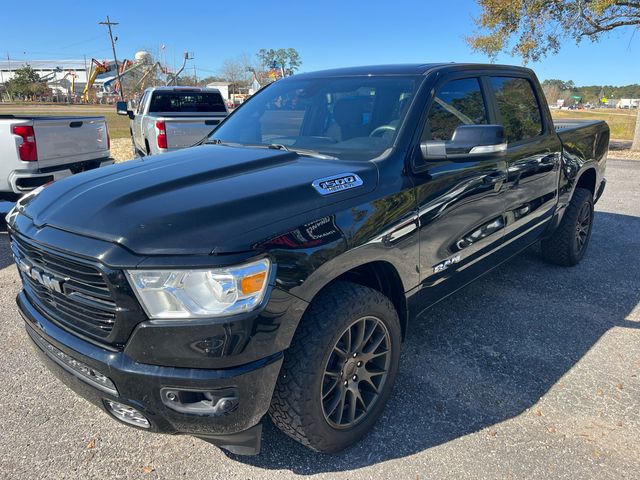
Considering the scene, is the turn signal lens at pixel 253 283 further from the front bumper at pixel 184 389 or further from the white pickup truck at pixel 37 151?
the white pickup truck at pixel 37 151

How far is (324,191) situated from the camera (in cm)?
224

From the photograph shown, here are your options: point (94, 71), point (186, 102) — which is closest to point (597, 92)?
point (94, 71)

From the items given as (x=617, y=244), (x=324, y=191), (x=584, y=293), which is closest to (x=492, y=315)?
(x=584, y=293)

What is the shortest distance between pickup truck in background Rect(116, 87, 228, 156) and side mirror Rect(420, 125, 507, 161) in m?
6.49

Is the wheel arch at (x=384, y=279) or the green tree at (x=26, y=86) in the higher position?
the green tree at (x=26, y=86)

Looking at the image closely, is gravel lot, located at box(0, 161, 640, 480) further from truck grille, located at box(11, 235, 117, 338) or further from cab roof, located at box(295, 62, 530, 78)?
cab roof, located at box(295, 62, 530, 78)

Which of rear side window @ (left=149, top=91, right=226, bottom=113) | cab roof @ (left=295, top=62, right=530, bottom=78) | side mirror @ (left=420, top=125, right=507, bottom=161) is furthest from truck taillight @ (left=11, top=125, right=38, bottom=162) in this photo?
rear side window @ (left=149, top=91, right=226, bottom=113)

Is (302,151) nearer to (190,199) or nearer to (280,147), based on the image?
(280,147)

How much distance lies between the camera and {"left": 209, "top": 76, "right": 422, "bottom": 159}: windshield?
9.40 feet

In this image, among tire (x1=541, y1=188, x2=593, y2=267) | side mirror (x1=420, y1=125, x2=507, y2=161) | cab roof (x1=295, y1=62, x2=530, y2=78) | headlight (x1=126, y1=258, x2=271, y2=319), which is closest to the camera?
headlight (x1=126, y1=258, x2=271, y2=319)

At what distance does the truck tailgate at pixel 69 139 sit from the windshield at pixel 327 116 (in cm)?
329

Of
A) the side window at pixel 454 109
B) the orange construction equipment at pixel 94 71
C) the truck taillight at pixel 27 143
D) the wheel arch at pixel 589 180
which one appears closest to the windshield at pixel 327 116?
the side window at pixel 454 109

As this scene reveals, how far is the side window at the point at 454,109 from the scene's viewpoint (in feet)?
9.64

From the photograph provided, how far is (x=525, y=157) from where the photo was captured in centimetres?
371
